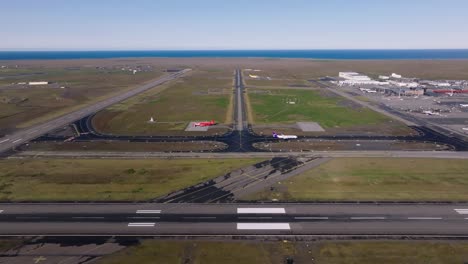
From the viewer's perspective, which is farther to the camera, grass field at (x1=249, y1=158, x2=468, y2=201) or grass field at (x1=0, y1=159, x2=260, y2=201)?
grass field at (x1=0, y1=159, x2=260, y2=201)

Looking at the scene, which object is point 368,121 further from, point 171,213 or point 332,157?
point 171,213

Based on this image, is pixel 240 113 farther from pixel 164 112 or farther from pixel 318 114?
pixel 164 112

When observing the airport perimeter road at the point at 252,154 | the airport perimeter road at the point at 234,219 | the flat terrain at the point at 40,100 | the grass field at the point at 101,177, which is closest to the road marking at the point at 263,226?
the airport perimeter road at the point at 234,219

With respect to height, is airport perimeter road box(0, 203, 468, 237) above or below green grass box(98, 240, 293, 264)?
above

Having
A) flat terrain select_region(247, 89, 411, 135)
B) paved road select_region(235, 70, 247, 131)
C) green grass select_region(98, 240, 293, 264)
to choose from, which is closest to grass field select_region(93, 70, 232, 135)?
paved road select_region(235, 70, 247, 131)

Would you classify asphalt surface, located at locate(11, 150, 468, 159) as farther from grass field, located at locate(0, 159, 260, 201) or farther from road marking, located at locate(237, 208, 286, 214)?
road marking, located at locate(237, 208, 286, 214)

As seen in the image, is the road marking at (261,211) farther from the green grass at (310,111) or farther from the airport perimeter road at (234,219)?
the green grass at (310,111)

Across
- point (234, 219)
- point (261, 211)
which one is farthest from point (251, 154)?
point (234, 219)
